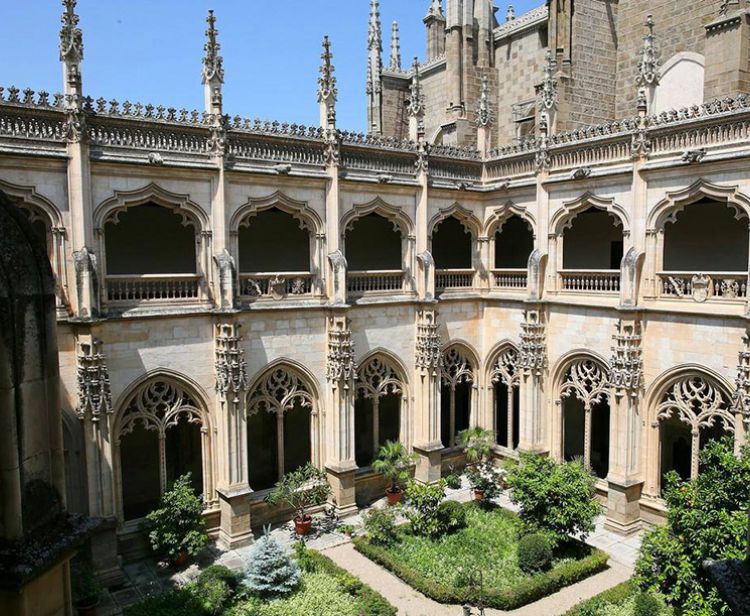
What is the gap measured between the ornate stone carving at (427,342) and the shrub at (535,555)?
6630 millimetres

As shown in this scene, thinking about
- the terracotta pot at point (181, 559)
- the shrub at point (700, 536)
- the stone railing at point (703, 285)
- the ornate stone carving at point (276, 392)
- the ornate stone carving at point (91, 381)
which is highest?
the stone railing at point (703, 285)

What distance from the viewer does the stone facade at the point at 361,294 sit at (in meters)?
15.0

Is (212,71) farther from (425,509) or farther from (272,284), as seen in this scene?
(425,509)

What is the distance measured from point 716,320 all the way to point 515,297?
635 centimetres

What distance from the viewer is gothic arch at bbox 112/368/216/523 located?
1567 cm

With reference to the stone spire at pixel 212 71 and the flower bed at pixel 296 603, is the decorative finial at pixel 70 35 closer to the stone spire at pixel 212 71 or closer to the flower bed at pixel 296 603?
the stone spire at pixel 212 71

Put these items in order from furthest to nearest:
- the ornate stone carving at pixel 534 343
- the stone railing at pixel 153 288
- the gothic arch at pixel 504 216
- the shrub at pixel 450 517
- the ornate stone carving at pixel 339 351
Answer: the gothic arch at pixel 504 216
the ornate stone carving at pixel 534 343
the ornate stone carving at pixel 339 351
the shrub at pixel 450 517
the stone railing at pixel 153 288

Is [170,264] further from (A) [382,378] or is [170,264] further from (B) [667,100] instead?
(B) [667,100]

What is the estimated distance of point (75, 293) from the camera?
14.7 metres

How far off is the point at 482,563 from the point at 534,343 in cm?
724

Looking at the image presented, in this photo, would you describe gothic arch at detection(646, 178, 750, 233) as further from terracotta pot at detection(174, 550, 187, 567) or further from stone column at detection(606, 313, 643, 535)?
terracotta pot at detection(174, 550, 187, 567)

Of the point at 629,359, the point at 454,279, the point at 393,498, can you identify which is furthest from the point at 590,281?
the point at 393,498

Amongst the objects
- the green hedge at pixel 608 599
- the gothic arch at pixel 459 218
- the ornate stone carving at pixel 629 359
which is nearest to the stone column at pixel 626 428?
the ornate stone carving at pixel 629 359

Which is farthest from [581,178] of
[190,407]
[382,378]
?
[190,407]
